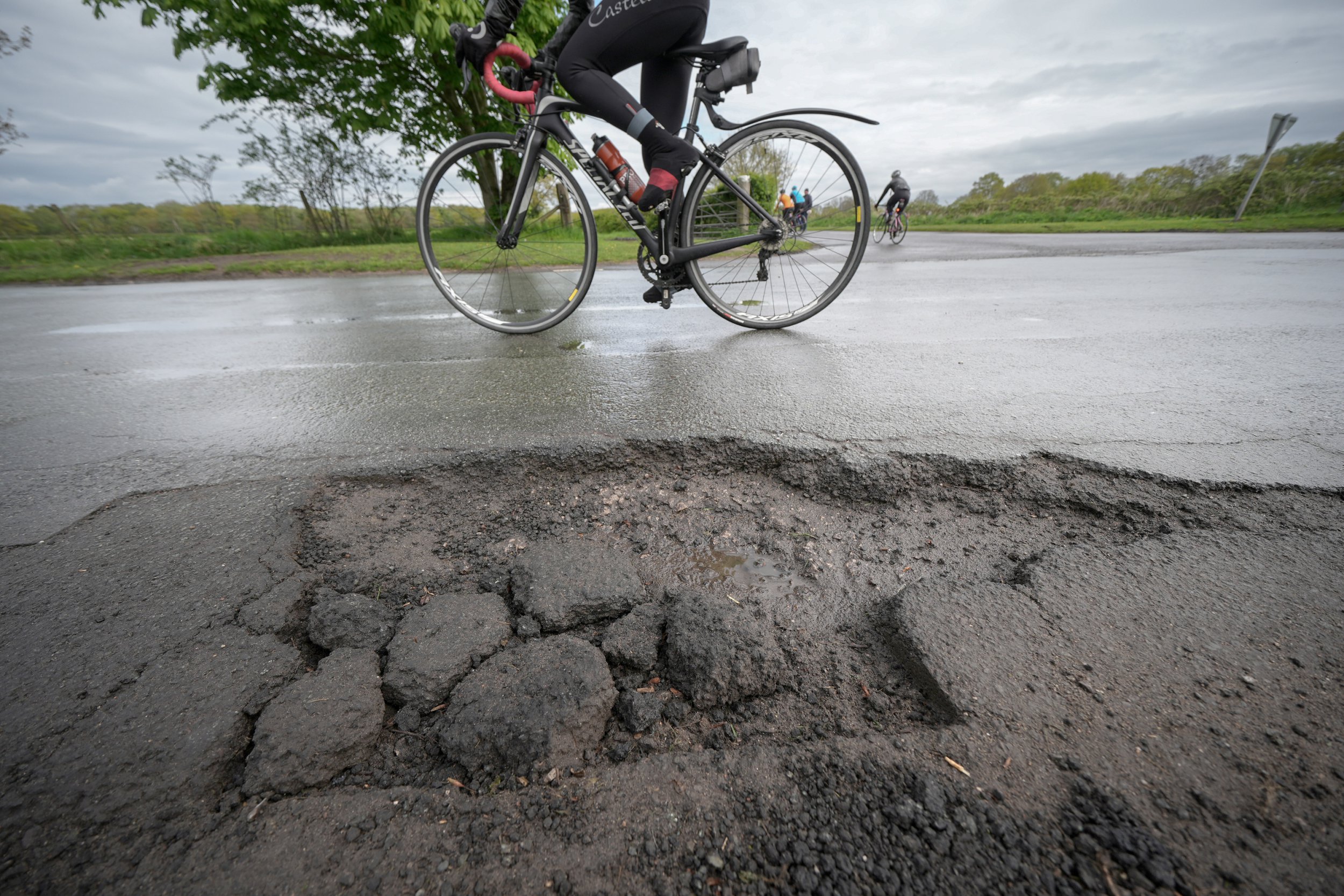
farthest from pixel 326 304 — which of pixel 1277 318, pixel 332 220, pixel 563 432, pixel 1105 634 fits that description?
pixel 332 220

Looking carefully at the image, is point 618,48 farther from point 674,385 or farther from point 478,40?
point 674,385

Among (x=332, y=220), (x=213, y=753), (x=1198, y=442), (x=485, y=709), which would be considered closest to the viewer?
(x=213, y=753)

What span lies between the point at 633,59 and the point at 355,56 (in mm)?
12372

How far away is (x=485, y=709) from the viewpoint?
1.24 meters

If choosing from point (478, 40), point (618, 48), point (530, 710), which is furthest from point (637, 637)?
point (478, 40)

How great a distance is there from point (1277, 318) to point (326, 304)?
8531 millimetres

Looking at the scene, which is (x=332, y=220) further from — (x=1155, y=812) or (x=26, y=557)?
(x=1155, y=812)

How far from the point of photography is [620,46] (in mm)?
3078

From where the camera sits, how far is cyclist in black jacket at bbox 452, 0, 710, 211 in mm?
3029

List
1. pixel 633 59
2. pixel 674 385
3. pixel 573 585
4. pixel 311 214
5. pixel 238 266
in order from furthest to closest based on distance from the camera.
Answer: pixel 311 214 → pixel 238 266 → pixel 633 59 → pixel 674 385 → pixel 573 585

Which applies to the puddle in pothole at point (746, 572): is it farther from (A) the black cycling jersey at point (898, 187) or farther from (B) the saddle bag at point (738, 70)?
(A) the black cycling jersey at point (898, 187)

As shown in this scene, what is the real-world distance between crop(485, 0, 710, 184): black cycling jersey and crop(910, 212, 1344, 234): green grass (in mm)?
19111

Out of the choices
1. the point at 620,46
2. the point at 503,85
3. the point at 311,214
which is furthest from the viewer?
the point at 311,214

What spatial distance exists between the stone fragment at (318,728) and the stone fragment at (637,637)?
531 mm
